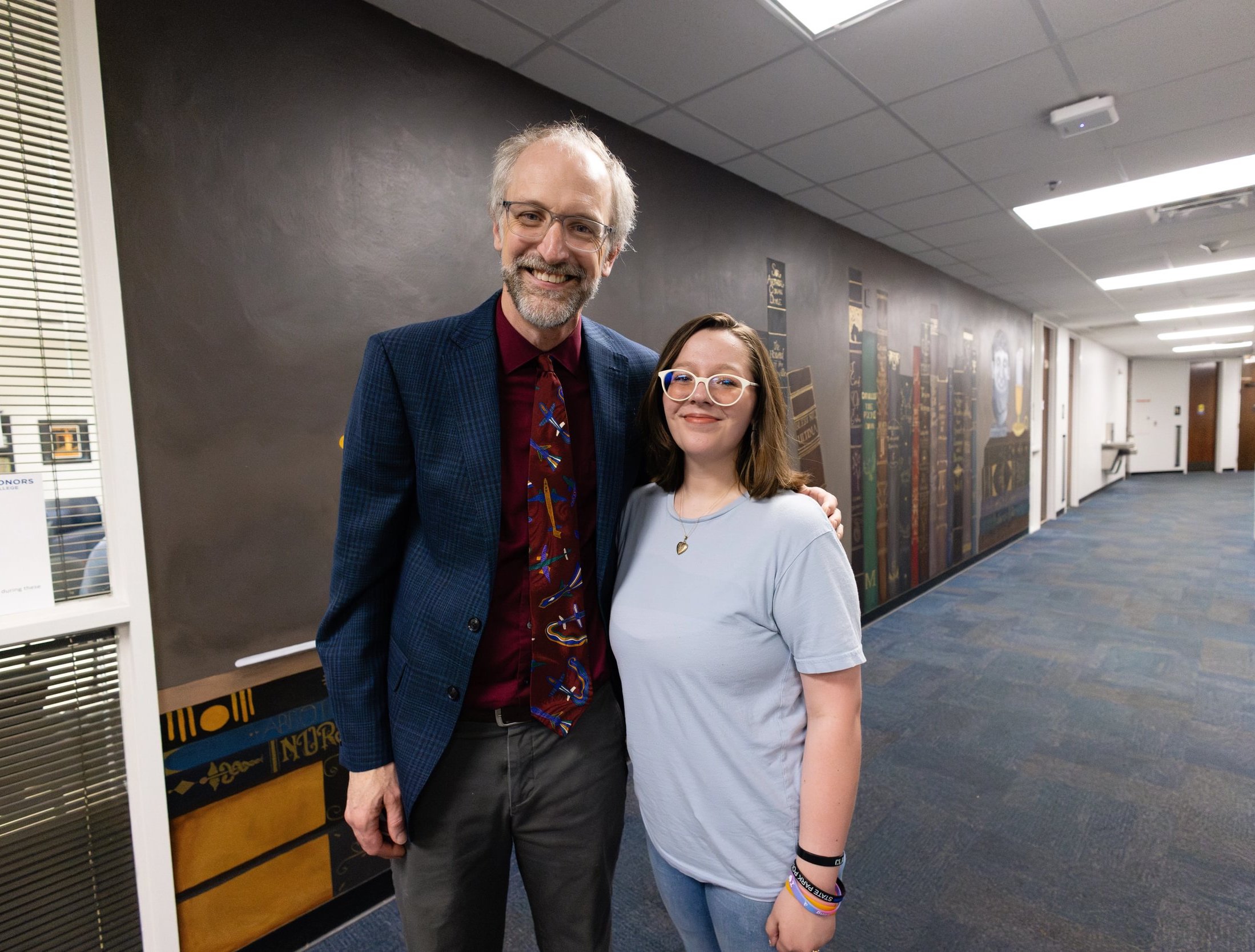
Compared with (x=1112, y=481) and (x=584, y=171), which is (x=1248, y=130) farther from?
(x=1112, y=481)

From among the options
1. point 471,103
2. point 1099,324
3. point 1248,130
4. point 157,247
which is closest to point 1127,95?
point 1248,130

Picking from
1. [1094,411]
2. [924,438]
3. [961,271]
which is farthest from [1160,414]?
[924,438]

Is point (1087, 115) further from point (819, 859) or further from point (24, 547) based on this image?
point (24, 547)

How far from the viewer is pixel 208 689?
1621 mm

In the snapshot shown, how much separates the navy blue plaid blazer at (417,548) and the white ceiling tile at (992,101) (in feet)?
8.11

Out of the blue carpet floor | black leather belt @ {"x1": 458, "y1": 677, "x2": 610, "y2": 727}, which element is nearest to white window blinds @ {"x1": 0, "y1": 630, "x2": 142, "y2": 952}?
the blue carpet floor

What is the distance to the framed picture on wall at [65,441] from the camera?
4.64 ft

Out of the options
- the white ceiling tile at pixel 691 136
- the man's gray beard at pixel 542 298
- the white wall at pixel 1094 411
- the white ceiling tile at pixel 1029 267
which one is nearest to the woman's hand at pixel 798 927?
the man's gray beard at pixel 542 298

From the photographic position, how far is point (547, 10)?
1.93 metres

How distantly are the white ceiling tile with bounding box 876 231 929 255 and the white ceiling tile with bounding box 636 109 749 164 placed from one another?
2.03 m

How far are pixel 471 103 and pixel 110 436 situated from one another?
58.8 inches

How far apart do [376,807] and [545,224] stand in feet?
3.30

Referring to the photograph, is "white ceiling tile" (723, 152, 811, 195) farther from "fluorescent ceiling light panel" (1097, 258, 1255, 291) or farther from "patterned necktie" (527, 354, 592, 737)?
"fluorescent ceiling light panel" (1097, 258, 1255, 291)

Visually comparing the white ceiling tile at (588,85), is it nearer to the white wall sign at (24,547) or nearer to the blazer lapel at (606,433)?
the blazer lapel at (606,433)
